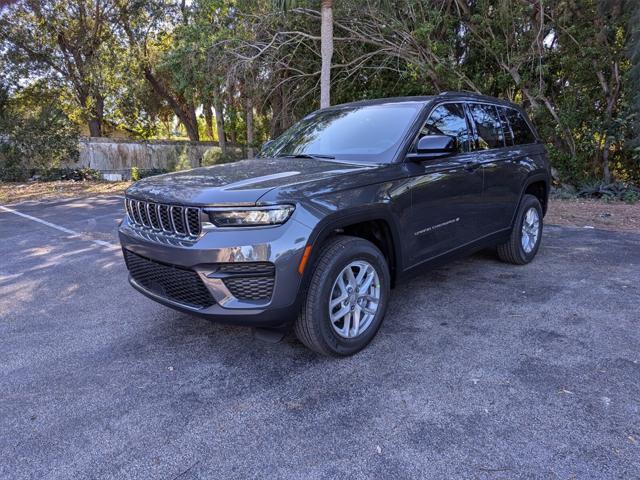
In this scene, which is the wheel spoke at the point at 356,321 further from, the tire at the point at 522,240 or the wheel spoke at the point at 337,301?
the tire at the point at 522,240

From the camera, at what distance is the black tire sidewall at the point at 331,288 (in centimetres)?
286

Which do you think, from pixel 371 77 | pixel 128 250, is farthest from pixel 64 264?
pixel 371 77

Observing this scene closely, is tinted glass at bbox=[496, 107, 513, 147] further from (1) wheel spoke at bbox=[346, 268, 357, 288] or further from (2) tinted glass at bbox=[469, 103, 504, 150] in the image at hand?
(1) wheel spoke at bbox=[346, 268, 357, 288]

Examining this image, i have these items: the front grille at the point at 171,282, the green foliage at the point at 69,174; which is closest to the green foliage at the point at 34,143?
the green foliage at the point at 69,174

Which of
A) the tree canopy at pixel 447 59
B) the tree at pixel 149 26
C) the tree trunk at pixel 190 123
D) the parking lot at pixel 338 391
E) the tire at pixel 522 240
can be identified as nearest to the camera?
the parking lot at pixel 338 391

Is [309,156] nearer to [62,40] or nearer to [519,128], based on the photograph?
[519,128]

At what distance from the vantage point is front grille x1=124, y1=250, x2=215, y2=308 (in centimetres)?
280

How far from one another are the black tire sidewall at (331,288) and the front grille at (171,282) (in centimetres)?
68

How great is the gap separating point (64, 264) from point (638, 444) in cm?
587

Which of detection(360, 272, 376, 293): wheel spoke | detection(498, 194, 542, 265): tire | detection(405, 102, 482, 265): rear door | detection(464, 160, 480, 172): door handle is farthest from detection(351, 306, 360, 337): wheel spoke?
detection(498, 194, 542, 265): tire

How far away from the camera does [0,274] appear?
520cm

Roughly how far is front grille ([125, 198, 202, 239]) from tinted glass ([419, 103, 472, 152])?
1.99 meters

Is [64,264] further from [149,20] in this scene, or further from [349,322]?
[149,20]

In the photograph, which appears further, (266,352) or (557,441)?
(266,352)
